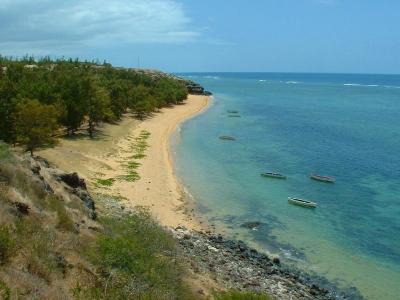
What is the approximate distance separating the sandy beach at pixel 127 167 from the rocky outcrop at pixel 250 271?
205 inches

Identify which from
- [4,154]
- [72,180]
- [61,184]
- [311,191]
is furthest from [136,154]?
[4,154]

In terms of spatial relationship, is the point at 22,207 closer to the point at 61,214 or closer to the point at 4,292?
the point at 61,214

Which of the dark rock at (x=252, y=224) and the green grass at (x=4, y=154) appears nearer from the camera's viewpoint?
the green grass at (x=4, y=154)

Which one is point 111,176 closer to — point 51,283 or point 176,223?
point 176,223

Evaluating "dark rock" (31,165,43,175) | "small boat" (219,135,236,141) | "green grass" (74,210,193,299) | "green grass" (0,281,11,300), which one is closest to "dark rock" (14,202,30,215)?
"green grass" (74,210,193,299)

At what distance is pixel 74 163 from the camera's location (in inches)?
1777

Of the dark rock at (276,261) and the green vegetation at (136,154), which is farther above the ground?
the green vegetation at (136,154)

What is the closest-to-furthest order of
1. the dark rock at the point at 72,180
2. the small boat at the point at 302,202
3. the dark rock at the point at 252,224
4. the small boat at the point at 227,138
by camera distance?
the dark rock at the point at 72,180, the dark rock at the point at 252,224, the small boat at the point at 302,202, the small boat at the point at 227,138

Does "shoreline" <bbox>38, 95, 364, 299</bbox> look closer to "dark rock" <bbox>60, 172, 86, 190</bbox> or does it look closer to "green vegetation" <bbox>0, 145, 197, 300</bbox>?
"green vegetation" <bbox>0, 145, 197, 300</bbox>

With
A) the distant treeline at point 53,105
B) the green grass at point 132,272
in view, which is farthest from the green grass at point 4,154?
the distant treeline at point 53,105

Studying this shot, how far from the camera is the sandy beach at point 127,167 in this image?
126ft

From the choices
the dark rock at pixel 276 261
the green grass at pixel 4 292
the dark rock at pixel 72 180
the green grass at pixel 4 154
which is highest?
the green grass at pixel 4 154

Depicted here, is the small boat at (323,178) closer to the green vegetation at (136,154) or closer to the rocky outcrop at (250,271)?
the green vegetation at (136,154)

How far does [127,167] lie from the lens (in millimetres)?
50094
